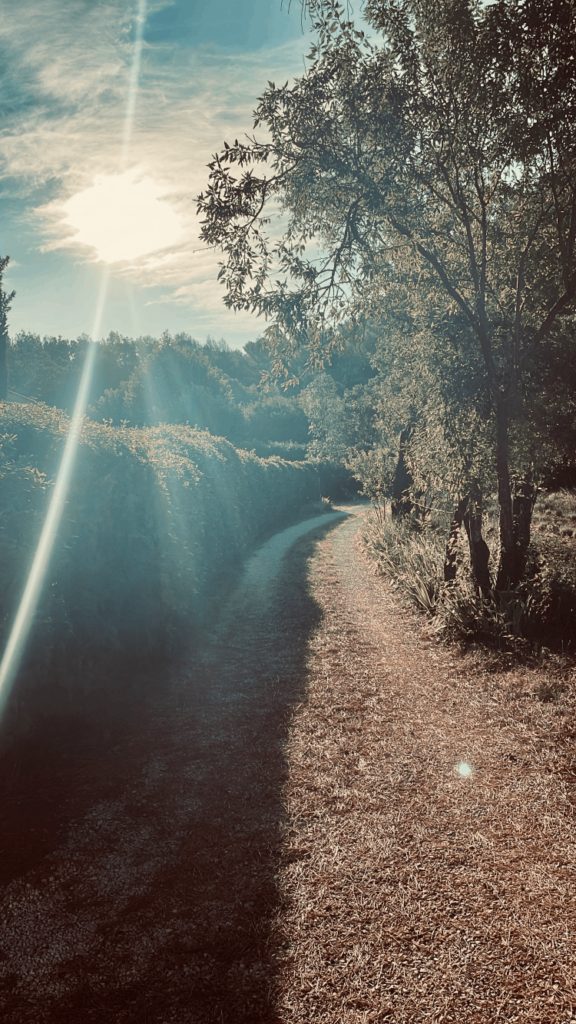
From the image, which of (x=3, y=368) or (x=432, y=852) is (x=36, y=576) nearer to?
(x=432, y=852)

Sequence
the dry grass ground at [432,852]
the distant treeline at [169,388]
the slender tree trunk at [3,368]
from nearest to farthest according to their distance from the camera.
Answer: the dry grass ground at [432,852] < the slender tree trunk at [3,368] < the distant treeline at [169,388]

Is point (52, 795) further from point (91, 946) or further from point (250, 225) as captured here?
point (250, 225)

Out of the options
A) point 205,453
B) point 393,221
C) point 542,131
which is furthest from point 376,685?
point 205,453

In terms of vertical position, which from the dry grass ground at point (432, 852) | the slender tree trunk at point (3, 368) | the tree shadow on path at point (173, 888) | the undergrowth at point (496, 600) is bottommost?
the dry grass ground at point (432, 852)

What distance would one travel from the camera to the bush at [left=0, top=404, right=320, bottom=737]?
A: 5125 mm

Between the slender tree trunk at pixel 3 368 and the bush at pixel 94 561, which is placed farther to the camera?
the slender tree trunk at pixel 3 368

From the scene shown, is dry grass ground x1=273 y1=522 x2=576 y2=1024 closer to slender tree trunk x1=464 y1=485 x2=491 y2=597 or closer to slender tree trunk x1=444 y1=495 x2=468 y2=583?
slender tree trunk x1=464 y1=485 x2=491 y2=597

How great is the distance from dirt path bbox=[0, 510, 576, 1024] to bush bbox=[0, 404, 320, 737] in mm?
868

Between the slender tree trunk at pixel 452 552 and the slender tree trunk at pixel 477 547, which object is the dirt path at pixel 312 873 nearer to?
the slender tree trunk at pixel 477 547

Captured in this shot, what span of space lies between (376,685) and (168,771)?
9.80 ft

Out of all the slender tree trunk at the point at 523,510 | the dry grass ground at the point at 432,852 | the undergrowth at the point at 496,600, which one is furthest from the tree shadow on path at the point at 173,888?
the slender tree trunk at the point at 523,510

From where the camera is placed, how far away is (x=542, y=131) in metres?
6.16

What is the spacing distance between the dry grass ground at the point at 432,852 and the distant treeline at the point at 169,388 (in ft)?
87.9

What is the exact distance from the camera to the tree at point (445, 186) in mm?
6133
